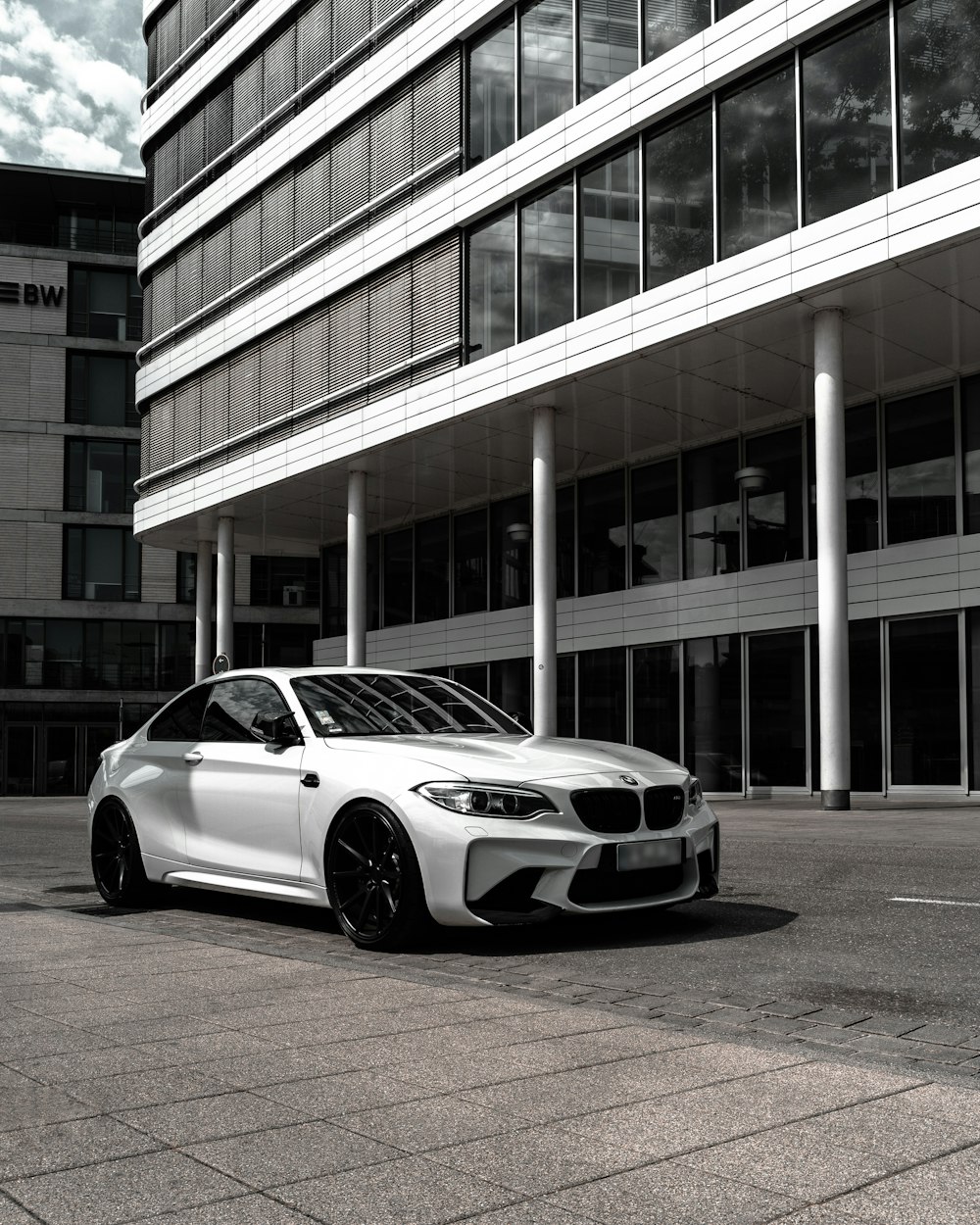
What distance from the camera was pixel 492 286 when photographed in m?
24.0

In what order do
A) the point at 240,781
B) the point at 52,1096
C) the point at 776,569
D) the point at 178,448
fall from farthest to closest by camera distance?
the point at 178,448 < the point at 776,569 < the point at 240,781 < the point at 52,1096

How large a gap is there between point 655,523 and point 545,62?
29.1 ft

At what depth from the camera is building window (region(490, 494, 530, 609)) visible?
2995 cm

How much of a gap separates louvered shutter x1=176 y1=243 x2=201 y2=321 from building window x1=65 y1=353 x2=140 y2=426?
15.6m

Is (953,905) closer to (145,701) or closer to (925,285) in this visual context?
(925,285)

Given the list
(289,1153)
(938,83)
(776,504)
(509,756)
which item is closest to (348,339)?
(776,504)

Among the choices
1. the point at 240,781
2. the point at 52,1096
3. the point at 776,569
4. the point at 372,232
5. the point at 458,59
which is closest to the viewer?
the point at 52,1096

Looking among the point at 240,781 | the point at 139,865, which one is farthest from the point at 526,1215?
the point at 139,865

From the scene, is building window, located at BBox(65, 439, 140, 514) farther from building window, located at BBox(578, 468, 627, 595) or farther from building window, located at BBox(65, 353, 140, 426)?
building window, located at BBox(578, 468, 627, 595)

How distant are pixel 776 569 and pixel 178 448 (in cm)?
1791

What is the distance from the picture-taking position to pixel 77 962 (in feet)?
19.8

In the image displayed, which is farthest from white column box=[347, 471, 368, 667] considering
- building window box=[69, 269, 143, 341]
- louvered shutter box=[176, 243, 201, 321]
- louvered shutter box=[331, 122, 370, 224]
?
building window box=[69, 269, 143, 341]

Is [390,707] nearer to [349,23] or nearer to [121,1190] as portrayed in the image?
[121,1190]

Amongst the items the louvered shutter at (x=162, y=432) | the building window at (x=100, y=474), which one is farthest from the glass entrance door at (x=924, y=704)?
the building window at (x=100, y=474)
